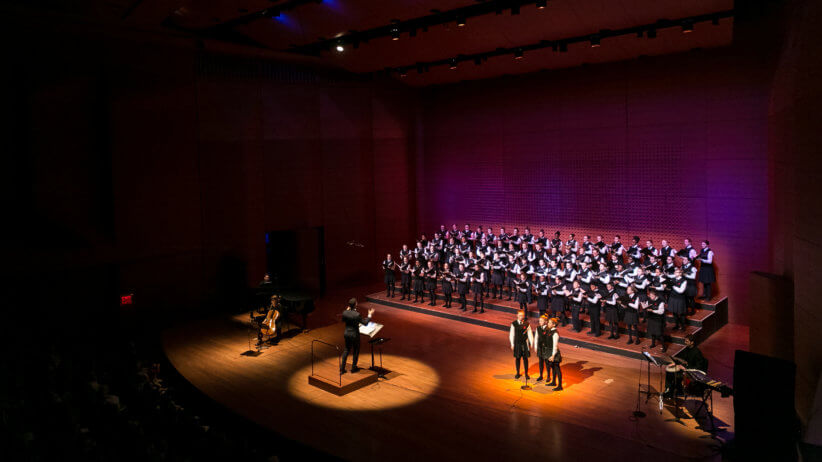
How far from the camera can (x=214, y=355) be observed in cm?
1146

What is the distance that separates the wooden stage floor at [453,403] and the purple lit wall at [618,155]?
292cm

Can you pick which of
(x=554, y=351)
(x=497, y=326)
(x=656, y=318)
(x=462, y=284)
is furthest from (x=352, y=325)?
(x=656, y=318)

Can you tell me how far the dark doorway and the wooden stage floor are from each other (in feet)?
13.5

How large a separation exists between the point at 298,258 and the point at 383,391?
807cm

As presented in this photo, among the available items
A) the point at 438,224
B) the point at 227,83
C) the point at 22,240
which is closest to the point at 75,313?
the point at 22,240

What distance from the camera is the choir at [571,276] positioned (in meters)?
11.6

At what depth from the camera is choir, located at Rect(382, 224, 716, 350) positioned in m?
11.6

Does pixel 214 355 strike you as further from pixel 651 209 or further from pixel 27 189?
pixel 651 209

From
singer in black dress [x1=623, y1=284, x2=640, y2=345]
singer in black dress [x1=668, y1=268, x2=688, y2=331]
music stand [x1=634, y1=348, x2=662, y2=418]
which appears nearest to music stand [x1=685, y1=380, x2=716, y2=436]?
music stand [x1=634, y1=348, x2=662, y2=418]

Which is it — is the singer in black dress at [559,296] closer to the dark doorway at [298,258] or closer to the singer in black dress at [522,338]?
the singer in black dress at [522,338]

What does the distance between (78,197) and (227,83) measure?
4.61 metres

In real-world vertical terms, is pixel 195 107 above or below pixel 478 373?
above

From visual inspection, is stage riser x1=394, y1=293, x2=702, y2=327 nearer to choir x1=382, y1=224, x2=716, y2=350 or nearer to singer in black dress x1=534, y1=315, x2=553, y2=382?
choir x1=382, y1=224, x2=716, y2=350

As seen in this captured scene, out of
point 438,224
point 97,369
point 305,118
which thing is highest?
point 305,118
